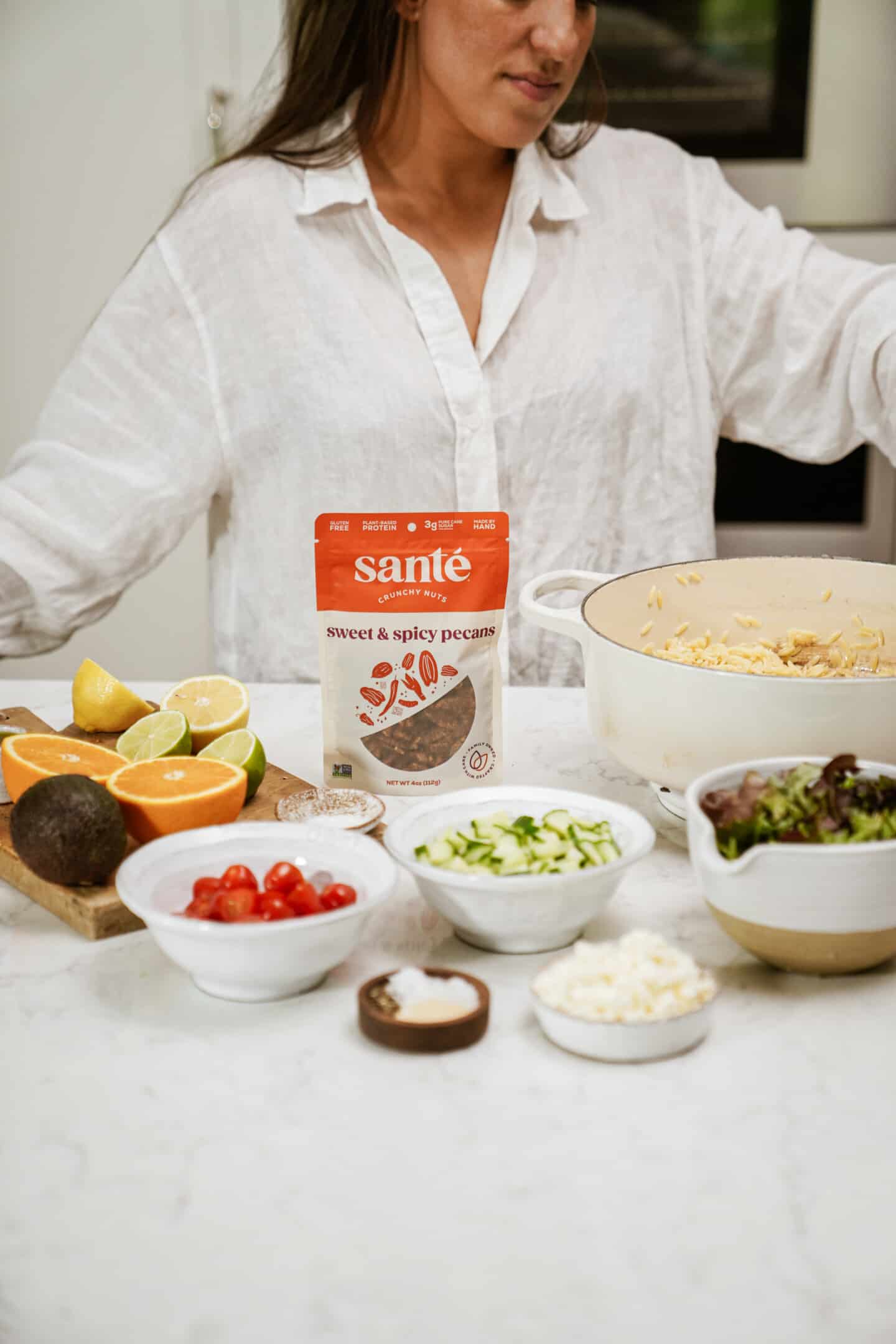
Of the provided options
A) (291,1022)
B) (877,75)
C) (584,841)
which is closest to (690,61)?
(877,75)

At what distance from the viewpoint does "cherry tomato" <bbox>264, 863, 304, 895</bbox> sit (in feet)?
2.77

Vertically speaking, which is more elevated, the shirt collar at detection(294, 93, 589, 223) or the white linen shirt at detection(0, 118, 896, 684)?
the shirt collar at detection(294, 93, 589, 223)

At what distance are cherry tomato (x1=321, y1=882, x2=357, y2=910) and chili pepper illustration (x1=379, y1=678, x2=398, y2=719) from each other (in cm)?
31

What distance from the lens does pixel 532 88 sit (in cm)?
166

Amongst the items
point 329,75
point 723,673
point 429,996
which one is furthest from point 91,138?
point 429,996

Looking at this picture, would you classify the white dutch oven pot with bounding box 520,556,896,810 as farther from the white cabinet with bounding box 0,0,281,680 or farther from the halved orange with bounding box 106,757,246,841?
the white cabinet with bounding box 0,0,281,680

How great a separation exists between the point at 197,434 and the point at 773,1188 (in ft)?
4.70

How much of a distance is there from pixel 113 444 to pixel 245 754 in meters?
0.87

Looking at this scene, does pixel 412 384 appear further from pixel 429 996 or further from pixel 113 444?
pixel 429 996

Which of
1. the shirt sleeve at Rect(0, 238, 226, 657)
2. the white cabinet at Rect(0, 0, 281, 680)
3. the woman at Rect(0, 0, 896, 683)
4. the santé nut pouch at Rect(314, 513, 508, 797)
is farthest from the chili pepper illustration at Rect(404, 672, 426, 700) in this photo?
the white cabinet at Rect(0, 0, 281, 680)

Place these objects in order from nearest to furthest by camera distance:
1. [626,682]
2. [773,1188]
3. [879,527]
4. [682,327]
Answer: [773,1188] < [626,682] < [682,327] < [879,527]

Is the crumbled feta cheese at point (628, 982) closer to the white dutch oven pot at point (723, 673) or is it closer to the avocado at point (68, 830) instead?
the white dutch oven pot at point (723, 673)

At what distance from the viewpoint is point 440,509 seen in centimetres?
185

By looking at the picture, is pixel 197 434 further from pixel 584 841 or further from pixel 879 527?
pixel 879 527
